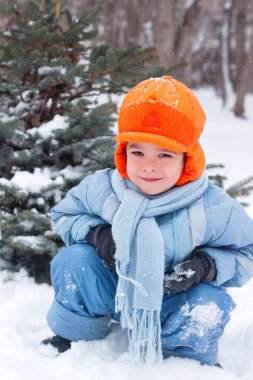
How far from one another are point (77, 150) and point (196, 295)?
54.9 inches

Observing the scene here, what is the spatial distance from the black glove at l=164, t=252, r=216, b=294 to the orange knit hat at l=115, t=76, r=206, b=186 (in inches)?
13.5

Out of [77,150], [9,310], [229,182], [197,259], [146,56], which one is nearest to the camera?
[197,259]

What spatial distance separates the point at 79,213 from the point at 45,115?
4.57 feet

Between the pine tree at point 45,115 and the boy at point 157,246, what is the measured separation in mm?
649

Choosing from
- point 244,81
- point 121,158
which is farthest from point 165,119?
point 244,81

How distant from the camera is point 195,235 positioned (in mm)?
2002

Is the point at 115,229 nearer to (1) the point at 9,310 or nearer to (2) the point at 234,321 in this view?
(1) the point at 9,310

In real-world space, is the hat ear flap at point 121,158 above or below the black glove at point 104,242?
above

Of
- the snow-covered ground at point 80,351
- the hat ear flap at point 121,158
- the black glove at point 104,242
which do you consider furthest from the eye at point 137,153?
the snow-covered ground at point 80,351

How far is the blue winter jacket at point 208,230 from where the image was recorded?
201 cm

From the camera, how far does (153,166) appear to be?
6.55ft

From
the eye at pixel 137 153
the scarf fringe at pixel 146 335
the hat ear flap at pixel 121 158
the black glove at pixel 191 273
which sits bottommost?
the scarf fringe at pixel 146 335

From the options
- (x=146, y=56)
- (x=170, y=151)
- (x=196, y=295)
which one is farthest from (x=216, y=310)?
(x=146, y=56)

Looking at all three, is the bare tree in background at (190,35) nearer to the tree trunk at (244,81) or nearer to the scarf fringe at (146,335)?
the tree trunk at (244,81)
